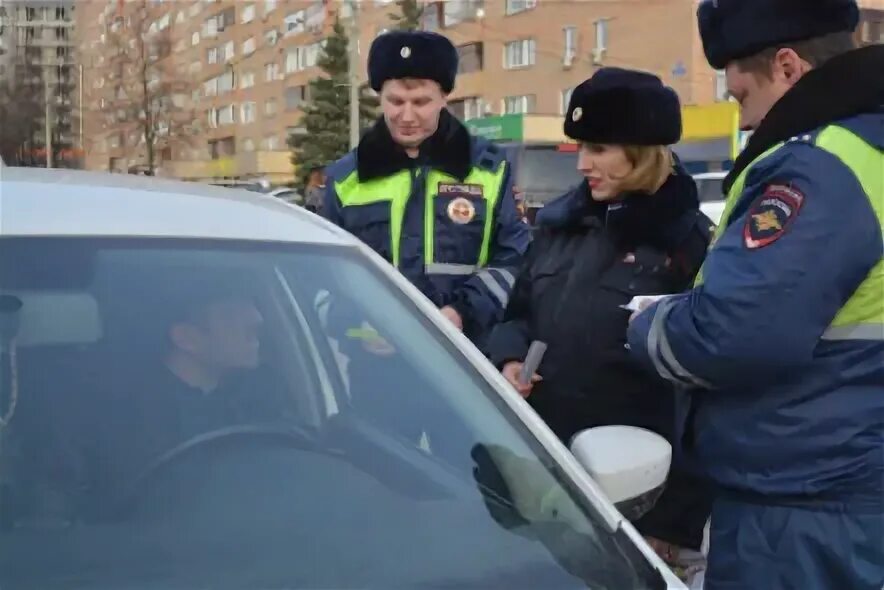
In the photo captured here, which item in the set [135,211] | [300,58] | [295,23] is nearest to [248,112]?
[300,58]

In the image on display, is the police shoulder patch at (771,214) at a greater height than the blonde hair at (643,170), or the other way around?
the blonde hair at (643,170)

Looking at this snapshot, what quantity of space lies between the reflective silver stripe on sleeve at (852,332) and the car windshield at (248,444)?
53 cm

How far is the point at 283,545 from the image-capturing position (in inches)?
57.2

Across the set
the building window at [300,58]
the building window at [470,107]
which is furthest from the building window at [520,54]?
the building window at [300,58]

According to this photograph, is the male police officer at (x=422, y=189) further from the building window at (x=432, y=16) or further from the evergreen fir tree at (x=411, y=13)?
the building window at (x=432, y=16)

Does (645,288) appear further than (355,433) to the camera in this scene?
Yes

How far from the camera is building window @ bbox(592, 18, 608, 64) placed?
29.9m

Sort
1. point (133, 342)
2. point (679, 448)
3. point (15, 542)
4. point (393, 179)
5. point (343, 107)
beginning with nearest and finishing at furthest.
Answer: point (15, 542) → point (133, 342) → point (679, 448) → point (393, 179) → point (343, 107)

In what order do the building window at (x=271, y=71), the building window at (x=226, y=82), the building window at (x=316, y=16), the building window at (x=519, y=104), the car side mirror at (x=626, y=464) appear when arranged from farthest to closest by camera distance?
the building window at (x=226, y=82), the building window at (x=271, y=71), the building window at (x=316, y=16), the building window at (x=519, y=104), the car side mirror at (x=626, y=464)

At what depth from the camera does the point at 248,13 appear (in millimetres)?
56438

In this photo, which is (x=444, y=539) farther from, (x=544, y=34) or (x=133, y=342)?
(x=544, y=34)

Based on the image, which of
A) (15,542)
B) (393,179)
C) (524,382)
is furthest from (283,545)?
(393,179)

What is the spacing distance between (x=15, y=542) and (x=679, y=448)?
1245 millimetres

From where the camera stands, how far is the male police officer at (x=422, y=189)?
10.1 feet
